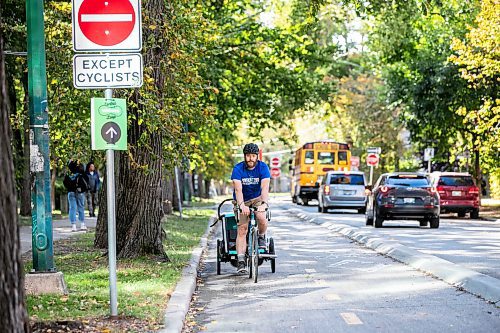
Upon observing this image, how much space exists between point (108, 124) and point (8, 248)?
10.4ft

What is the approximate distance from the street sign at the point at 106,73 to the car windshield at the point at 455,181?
27587 mm

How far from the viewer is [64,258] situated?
15102 mm

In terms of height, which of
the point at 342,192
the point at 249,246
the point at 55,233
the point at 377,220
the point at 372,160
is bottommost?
the point at 377,220

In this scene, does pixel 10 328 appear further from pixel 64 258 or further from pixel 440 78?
pixel 440 78

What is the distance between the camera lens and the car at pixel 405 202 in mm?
26453

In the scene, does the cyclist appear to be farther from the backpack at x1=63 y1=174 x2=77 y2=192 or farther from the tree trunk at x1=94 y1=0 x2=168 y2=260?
the backpack at x1=63 y1=174 x2=77 y2=192

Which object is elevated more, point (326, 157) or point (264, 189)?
point (326, 157)

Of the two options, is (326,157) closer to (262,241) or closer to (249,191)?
(262,241)

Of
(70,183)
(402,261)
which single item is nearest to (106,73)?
(402,261)

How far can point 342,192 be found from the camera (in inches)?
1500

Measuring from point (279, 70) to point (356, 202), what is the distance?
11209 mm

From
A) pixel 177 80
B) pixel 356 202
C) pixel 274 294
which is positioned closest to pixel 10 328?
pixel 274 294

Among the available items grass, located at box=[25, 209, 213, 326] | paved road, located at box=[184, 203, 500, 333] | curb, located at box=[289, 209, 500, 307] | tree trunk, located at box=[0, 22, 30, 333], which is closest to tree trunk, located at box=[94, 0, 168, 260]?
grass, located at box=[25, 209, 213, 326]

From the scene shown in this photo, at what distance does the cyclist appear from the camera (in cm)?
1274
